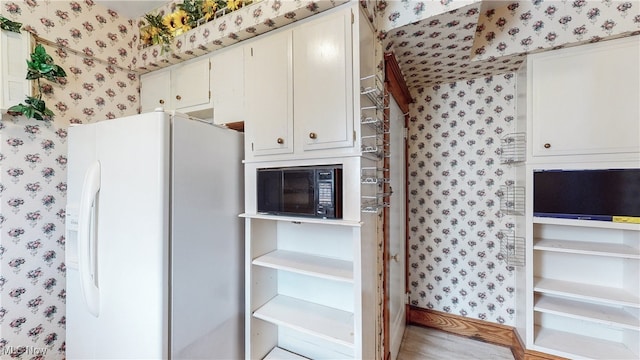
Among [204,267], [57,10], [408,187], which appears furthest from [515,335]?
[57,10]

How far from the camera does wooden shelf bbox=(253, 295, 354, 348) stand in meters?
1.33

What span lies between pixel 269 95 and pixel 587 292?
2.34 metres

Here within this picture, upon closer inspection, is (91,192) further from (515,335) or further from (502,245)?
(515,335)

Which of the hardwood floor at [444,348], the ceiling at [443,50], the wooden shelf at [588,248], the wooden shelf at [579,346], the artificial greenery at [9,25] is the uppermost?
the artificial greenery at [9,25]

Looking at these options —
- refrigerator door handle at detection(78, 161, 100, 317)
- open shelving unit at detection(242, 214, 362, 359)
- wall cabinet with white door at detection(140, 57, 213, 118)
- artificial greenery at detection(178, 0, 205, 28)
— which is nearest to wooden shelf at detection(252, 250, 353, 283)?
open shelving unit at detection(242, 214, 362, 359)

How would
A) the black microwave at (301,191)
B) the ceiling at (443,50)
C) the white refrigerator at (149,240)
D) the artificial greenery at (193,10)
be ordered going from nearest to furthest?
the white refrigerator at (149,240)
the black microwave at (301,191)
the ceiling at (443,50)
the artificial greenery at (193,10)

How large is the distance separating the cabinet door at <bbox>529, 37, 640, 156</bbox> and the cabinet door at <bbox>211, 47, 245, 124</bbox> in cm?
194

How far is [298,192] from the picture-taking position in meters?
1.36

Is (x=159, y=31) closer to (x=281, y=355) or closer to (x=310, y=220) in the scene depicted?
(x=310, y=220)

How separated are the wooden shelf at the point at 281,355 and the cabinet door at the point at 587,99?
80.5 inches

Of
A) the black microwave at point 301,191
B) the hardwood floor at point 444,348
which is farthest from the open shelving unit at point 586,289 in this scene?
the black microwave at point 301,191

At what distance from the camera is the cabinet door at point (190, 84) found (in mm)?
1794

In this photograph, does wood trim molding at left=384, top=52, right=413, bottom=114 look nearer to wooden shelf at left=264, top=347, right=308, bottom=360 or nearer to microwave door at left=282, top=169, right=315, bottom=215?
microwave door at left=282, top=169, right=315, bottom=215

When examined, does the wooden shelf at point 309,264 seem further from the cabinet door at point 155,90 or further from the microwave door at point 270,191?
the cabinet door at point 155,90
